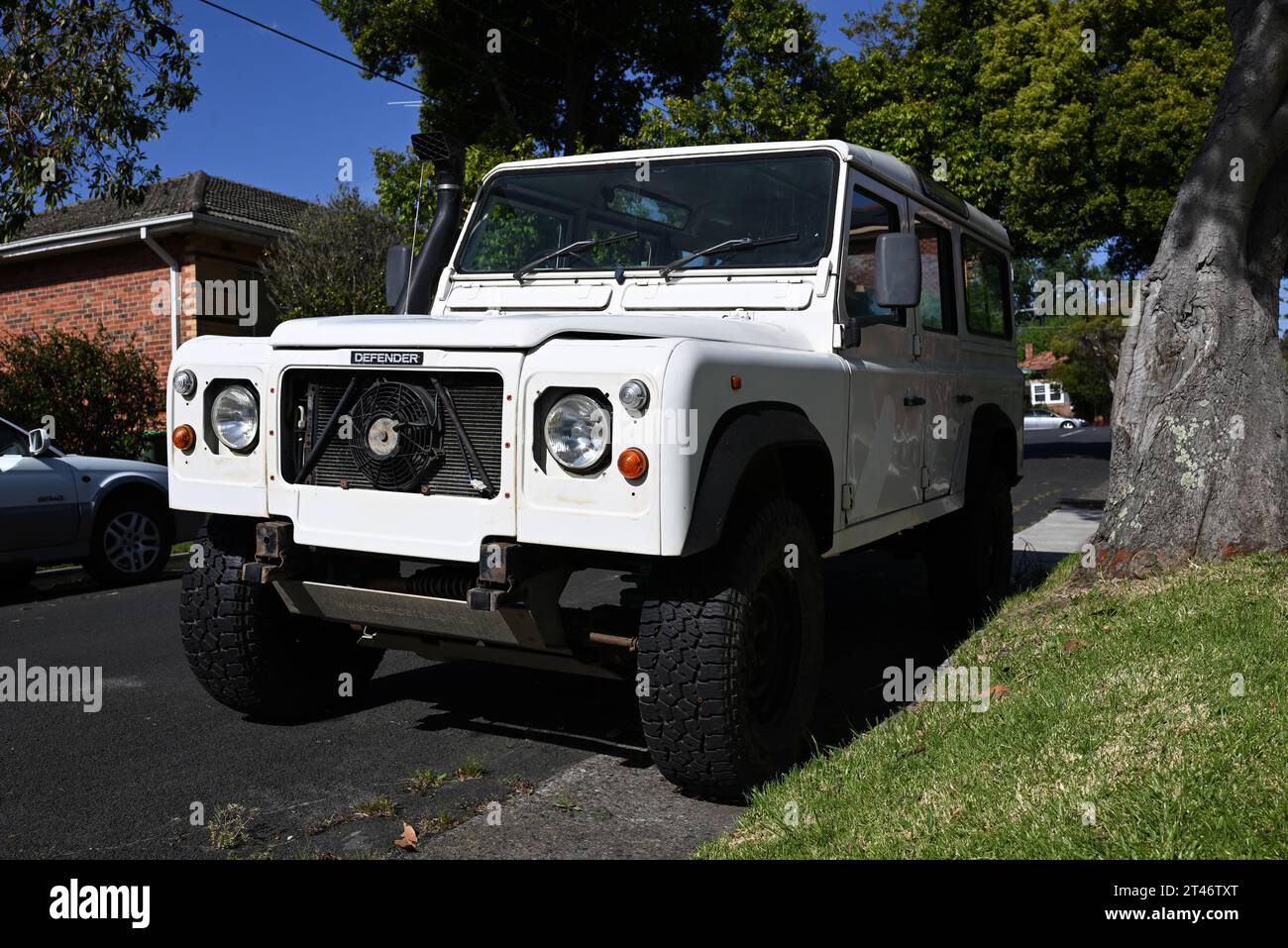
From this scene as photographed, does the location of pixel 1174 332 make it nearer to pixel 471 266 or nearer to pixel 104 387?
pixel 471 266

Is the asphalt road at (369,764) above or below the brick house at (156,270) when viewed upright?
below

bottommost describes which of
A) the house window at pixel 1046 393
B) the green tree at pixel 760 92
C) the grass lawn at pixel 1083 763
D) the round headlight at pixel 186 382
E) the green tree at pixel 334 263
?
the grass lawn at pixel 1083 763

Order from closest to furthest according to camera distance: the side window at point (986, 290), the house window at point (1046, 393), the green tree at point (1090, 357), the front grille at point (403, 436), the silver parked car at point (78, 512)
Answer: the front grille at point (403, 436), the side window at point (986, 290), the silver parked car at point (78, 512), the green tree at point (1090, 357), the house window at point (1046, 393)

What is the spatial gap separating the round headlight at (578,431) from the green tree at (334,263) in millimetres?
13811

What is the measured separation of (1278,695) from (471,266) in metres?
3.82

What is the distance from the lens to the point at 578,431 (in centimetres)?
362

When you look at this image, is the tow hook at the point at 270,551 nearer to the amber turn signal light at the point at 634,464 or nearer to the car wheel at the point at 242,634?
the car wheel at the point at 242,634

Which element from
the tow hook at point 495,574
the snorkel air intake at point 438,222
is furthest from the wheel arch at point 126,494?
the tow hook at point 495,574

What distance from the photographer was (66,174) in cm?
1060

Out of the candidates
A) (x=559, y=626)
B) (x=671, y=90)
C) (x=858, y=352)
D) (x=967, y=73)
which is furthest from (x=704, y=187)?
(x=967, y=73)

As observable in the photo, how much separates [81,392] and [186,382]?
472 inches

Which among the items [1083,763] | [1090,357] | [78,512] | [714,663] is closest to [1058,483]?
[78,512]

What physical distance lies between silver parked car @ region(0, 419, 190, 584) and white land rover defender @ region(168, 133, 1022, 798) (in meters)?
4.47

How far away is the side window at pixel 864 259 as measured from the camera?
495 centimetres
